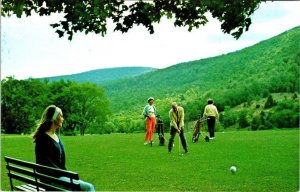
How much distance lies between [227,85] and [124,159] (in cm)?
3191

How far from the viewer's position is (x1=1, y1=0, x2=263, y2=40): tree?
689 centimetres

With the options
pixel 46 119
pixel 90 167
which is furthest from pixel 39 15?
pixel 90 167

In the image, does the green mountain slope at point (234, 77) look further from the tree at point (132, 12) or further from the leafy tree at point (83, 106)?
the tree at point (132, 12)

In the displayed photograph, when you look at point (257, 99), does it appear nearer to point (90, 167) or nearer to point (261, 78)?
point (261, 78)

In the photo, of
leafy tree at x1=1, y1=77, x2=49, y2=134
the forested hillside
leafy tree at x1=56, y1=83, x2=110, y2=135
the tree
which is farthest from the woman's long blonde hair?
leafy tree at x1=56, y1=83, x2=110, y2=135

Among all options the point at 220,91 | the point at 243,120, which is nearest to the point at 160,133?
the point at 243,120

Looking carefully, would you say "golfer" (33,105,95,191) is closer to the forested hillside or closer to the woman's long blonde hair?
the woman's long blonde hair

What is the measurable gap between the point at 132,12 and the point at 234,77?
39303mm

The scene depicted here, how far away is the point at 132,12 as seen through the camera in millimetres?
7355

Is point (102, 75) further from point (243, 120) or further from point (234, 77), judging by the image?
point (243, 120)

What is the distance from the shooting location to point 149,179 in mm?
9375

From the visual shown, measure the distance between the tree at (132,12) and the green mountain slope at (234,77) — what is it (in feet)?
98.3

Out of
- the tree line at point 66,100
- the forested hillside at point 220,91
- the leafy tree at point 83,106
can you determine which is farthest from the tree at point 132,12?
the leafy tree at point 83,106

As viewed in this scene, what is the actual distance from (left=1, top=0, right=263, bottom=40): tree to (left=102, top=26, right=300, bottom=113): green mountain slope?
1179 inches
